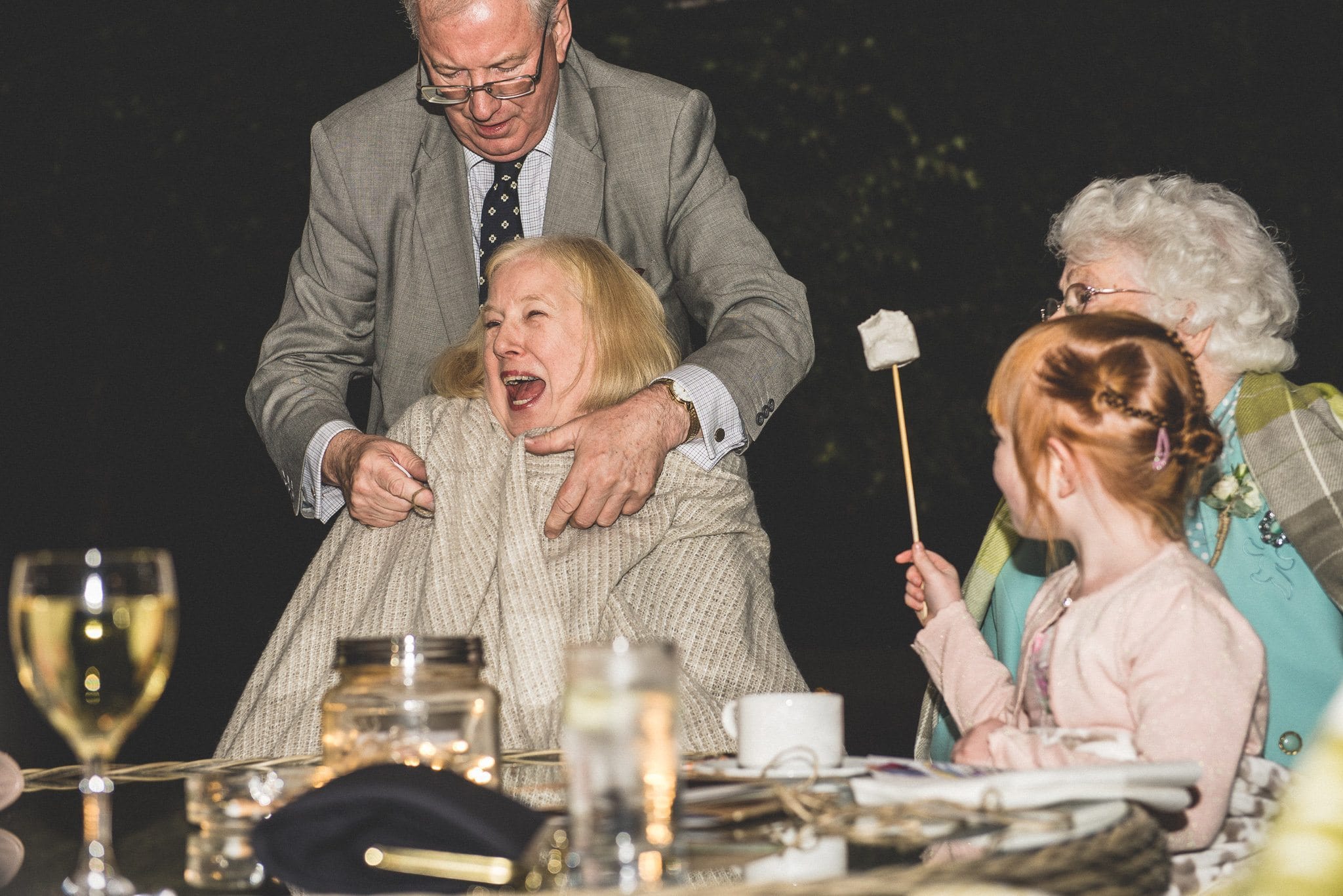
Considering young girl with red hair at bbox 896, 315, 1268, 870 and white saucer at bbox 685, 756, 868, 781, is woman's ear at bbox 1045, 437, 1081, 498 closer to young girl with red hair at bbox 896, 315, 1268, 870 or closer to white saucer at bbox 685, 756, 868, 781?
young girl with red hair at bbox 896, 315, 1268, 870

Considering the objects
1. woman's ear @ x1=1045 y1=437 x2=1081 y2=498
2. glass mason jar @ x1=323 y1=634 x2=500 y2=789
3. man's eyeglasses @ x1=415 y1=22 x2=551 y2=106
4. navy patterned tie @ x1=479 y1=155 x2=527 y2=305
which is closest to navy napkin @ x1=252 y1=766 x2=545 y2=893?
glass mason jar @ x1=323 y1=634 x2=500 y2=789

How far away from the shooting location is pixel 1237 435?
8.08 feet

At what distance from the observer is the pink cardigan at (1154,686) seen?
4.60ft

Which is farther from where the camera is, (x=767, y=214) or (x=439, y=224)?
(x=767, y=214)

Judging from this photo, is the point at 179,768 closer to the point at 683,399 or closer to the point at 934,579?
the point at 934,579

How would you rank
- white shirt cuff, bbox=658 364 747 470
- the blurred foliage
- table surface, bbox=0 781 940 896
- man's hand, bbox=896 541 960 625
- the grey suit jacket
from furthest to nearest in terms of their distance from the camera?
the blurred foliage → the grey suit jacket → white shirt cuff, bbox=658 364 747 470 → man's hand, bbox=896 541 960 625 → table surface, bbox=0 781 940 896

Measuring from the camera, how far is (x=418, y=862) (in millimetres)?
1070

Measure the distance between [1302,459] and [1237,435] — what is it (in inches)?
5.7

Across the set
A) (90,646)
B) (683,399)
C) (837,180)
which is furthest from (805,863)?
(837,180)

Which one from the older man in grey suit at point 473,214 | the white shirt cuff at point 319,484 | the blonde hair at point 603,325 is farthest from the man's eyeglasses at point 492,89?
the white shirt cuff at point 319,484

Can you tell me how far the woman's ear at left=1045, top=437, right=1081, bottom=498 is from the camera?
5.58ft

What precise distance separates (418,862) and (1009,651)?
1757mm

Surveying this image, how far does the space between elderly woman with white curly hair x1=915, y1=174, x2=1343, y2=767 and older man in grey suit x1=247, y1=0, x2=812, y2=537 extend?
22.1 inches

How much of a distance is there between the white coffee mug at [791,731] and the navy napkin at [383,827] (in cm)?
30
